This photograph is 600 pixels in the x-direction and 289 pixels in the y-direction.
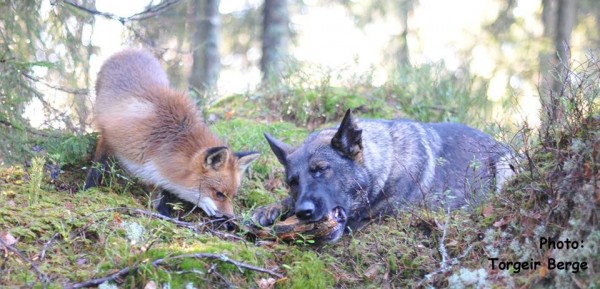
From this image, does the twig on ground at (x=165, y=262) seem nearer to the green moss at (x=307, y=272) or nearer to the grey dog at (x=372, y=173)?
the green moss at (x=307, y=272)

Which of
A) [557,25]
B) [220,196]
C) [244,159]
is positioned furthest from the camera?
[557,25]

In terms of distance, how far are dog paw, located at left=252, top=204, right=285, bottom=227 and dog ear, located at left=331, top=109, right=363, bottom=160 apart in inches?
33.8

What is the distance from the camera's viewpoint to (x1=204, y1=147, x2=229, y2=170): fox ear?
20.2ft

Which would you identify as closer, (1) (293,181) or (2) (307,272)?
(2) (307,272)

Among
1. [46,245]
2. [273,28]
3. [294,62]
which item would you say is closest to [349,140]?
[46,245]

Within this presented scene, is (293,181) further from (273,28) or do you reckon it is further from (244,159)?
(273,28)

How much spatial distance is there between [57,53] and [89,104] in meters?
0.98

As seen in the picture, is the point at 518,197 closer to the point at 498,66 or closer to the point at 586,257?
the point at 586,257

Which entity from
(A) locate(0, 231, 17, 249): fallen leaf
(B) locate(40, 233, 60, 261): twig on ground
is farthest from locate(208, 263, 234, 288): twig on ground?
(A) locate(0, 231, 17, 249): fallen leaf

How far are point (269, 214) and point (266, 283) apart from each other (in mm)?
1521

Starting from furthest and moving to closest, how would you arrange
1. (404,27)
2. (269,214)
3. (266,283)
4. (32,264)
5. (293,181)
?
A: (404,27) → (269,214) → (293,181) → (266,283) → (32,264)

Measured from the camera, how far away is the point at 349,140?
5719mm

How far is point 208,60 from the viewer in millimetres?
14984

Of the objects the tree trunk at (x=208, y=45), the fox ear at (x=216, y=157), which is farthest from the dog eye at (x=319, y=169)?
the tree trunk at (x=208, y=45)
